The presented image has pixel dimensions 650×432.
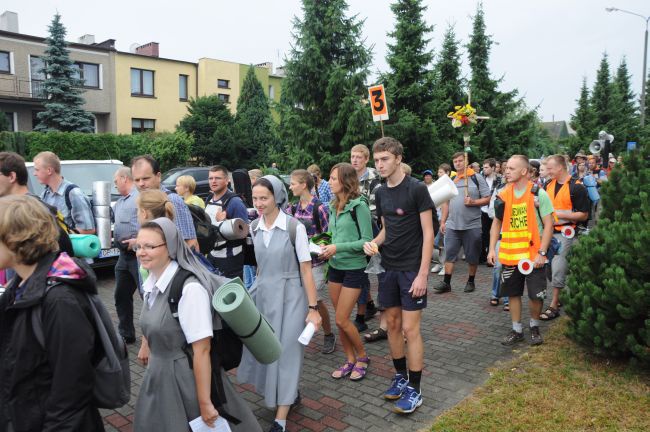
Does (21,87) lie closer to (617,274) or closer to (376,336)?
(376,336)

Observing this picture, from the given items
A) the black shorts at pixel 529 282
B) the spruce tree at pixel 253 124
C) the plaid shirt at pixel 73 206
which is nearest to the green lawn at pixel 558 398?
the black shorts at pixel 529 282

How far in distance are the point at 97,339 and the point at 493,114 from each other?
25.7 metres

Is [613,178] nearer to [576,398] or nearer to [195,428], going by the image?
[576,398]

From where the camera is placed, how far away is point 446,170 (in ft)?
32.5

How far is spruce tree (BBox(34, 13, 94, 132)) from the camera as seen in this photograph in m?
28.0

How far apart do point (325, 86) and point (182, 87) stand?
2983cm

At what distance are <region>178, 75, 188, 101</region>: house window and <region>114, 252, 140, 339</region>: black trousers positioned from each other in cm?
3449

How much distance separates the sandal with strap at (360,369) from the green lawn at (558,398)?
998 millimetres

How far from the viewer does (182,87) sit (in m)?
38.4

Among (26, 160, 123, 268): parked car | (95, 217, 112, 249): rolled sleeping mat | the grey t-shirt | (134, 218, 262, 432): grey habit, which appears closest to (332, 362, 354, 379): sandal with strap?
(134, 218, 262, 432): grey habit

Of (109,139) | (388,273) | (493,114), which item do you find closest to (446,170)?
(388,273)

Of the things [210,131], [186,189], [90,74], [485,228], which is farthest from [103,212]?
[90,74]

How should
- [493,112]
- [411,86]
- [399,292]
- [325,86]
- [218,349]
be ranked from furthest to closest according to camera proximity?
1. [493,112]
2. [411,86]
3. [325,86]
4. [399,292]
5. [218,349]

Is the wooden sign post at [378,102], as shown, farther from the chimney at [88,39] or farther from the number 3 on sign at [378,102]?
the chimney at [88,39]
